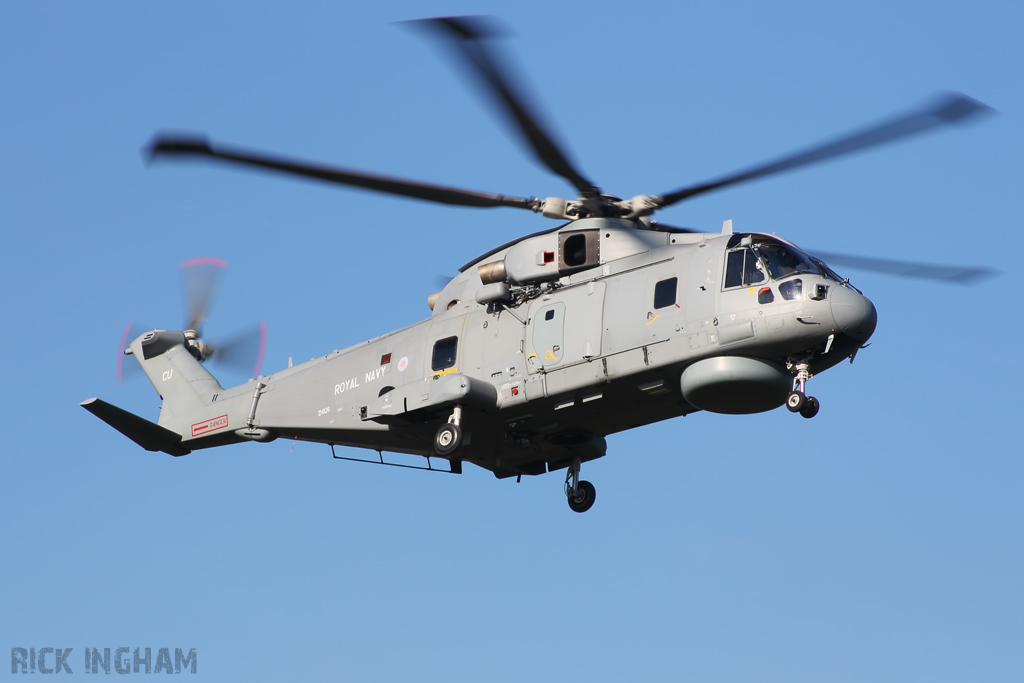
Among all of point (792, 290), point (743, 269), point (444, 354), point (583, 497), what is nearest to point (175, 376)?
point (444, 354)

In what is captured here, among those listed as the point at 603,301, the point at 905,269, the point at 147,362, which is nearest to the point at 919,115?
the point at 905,269

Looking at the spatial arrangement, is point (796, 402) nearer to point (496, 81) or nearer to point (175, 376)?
point (496, 81)

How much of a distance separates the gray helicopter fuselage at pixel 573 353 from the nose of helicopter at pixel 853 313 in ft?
0.08

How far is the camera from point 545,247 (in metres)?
22.7

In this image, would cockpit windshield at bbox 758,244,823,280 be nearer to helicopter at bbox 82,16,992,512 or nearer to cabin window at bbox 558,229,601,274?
helicopter at bbox 82,16,992,512

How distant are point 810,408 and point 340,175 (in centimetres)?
839

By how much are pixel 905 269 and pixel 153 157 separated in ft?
39.2

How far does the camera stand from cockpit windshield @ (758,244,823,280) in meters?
20.5

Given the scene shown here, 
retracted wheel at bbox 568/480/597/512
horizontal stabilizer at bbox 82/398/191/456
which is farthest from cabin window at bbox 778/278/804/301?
horizontal stabilizer at bbox 82/398/191/456

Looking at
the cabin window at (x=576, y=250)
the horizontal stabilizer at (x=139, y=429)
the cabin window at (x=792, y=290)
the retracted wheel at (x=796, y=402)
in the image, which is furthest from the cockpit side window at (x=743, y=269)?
the horizontal stabilizer at (x=139, y=429)

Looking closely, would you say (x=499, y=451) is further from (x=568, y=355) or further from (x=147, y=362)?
(x=147, y=362)

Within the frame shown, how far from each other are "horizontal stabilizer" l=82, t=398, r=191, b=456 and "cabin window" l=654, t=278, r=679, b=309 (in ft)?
38.4

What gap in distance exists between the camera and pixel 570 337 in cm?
2180

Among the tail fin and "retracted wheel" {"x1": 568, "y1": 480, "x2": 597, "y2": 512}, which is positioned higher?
the tail fin
